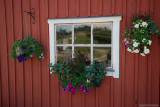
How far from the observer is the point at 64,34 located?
256 centimetres

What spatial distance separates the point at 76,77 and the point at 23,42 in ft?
4.32

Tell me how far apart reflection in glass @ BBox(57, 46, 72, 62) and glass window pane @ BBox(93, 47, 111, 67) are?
575 millimetres

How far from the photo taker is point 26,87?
9.28 feet

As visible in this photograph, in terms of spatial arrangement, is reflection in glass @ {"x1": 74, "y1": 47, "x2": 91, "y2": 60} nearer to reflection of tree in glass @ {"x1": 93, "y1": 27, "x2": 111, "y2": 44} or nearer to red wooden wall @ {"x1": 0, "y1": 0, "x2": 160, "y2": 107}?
reflection of tree in glass @ {"x1": 93, "y1": 27, "x2": 111, "y2": 44}

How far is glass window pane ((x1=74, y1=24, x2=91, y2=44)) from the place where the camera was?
2.43 m

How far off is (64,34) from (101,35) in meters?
0.84

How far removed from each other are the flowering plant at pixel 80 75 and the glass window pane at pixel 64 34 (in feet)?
1.65

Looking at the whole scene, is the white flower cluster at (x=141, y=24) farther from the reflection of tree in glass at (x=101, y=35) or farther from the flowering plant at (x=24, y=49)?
the flowering plant at (x=24, y=49)

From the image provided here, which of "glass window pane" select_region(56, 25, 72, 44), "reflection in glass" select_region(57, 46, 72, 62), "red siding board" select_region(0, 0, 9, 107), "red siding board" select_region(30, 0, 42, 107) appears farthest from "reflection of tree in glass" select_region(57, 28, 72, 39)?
"red siding board" select_region(0, 0, 9, 107)

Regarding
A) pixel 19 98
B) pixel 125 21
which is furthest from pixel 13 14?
pixel 125 21

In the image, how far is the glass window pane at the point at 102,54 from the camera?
7.80 feet

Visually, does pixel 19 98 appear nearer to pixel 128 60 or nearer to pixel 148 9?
pixel 128 60

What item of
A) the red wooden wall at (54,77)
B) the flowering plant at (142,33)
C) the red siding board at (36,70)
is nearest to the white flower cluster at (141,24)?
the flowering plant at (142,33)

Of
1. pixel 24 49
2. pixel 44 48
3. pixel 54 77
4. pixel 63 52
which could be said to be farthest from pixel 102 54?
pixel 24 49
